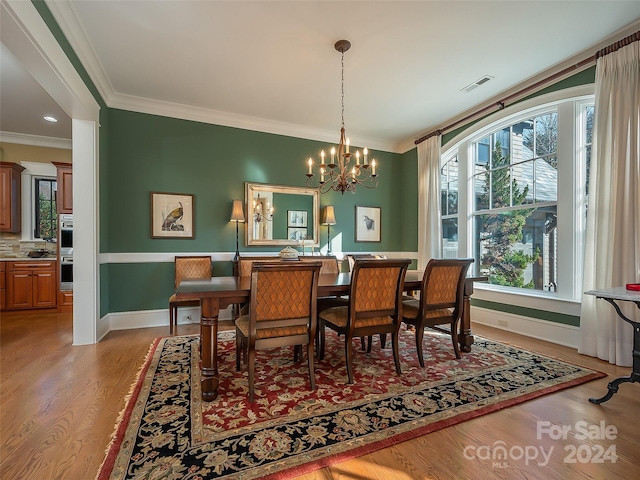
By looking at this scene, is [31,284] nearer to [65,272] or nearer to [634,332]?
[65,272]

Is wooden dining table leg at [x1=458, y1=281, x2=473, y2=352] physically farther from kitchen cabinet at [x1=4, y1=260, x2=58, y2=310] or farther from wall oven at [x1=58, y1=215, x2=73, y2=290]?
kitchen cabinet at [x1=4, y1=260, x2=58, y2=310]

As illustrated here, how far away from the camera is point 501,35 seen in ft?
8.84

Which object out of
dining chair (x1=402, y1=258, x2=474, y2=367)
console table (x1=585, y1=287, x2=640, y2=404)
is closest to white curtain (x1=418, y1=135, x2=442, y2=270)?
dining chair (x1=402, y1=258, x2=474, y2=367)

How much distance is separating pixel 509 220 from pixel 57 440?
188 inches

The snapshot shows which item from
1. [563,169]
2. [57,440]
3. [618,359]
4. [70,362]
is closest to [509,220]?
[563,169]

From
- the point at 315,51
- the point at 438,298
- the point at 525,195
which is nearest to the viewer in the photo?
the point at 438,298

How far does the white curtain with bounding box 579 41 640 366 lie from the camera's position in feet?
8.59

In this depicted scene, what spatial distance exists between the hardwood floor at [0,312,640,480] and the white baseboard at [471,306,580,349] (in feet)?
1.55

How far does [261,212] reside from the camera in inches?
179

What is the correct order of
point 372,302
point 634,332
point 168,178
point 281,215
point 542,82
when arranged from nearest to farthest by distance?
1. point 634,332
2. point 372,302
3. point 542,82
4. point 168,178
5. point 281,215

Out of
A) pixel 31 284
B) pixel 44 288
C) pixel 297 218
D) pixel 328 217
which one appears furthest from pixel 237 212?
pixel 31 284

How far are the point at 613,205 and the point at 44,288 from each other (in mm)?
7597

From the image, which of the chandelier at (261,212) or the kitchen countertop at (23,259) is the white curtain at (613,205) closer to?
the chandelier at (261,212)

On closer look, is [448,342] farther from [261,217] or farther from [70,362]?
[70,362]
